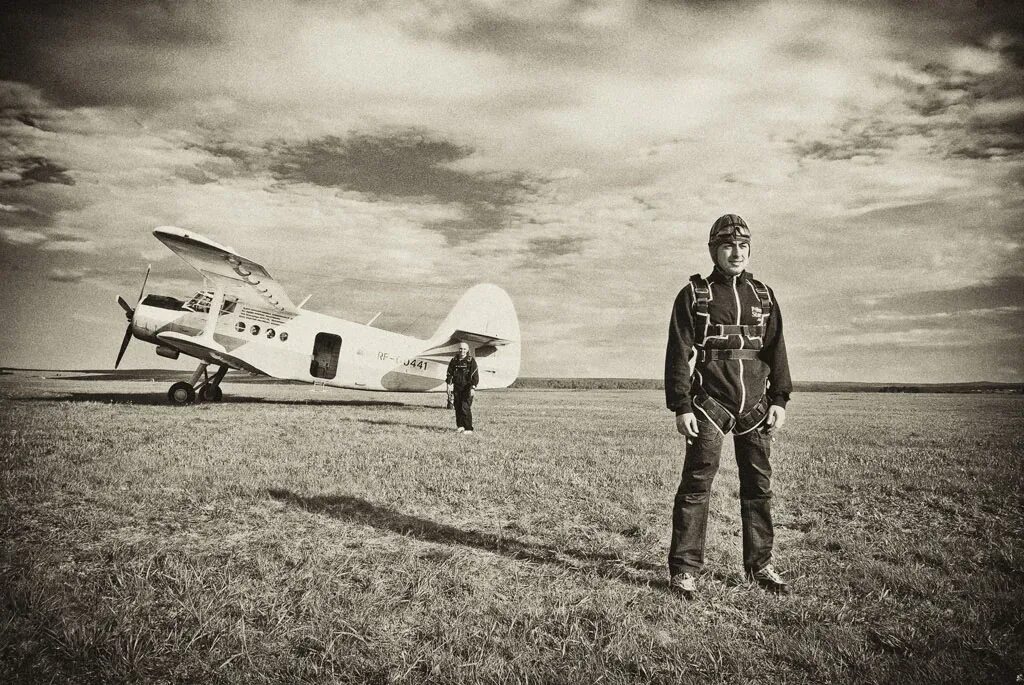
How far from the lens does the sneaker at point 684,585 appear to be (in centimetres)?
380

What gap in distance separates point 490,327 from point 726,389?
19303 mm

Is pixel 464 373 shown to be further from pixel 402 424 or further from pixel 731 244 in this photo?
pixel 731 244

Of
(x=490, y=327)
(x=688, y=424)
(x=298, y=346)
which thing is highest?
(x=490, y=327)

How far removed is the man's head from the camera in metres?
4.09

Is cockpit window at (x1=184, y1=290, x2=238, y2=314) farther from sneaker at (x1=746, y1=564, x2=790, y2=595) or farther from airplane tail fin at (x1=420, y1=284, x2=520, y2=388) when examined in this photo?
sneaker at (x1=746, y1=564, x2=790, y2=595)

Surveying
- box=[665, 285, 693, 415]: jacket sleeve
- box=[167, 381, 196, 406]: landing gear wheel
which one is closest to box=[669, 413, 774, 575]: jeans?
box=[665, 285, 693, 415]: jacket sleeve

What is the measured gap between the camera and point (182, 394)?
17672 millimetres

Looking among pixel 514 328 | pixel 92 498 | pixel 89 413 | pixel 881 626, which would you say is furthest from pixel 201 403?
pixel 881 626

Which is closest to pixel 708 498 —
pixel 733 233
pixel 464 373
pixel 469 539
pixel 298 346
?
pixel 733 233

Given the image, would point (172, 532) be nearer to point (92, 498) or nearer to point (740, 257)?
point (92, 498)

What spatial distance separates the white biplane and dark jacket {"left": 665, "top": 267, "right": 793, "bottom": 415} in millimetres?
14805

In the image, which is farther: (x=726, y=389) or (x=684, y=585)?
(x=726, y=389)

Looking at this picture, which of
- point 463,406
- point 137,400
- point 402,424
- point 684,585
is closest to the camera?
point 684,585

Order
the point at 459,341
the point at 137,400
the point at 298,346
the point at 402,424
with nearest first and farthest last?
1. the point at 402,424
2. the point at 298,346
3. the point at 137,400
4. the point at 459,341
